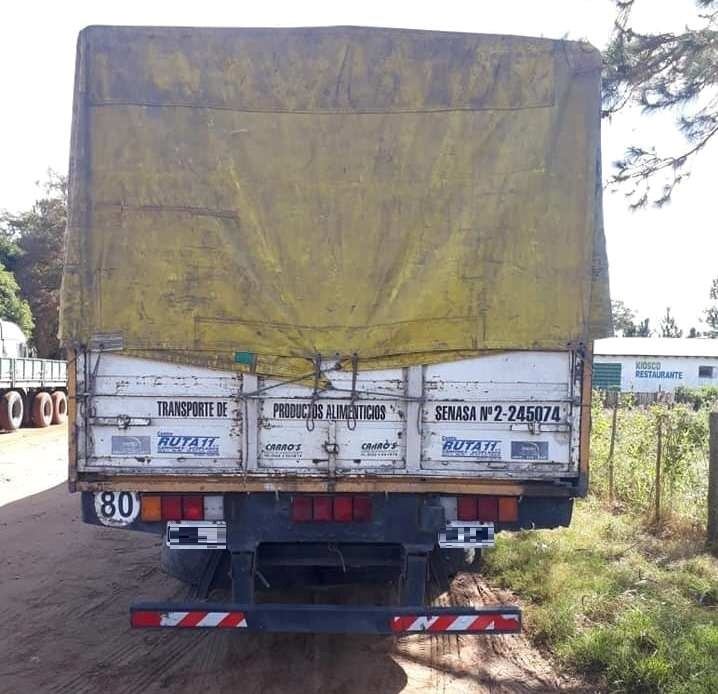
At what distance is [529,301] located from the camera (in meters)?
4.11

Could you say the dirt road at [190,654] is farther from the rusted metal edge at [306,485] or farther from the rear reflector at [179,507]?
the rusted metal edge at [306,485]

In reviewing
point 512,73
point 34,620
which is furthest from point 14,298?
point 512,73

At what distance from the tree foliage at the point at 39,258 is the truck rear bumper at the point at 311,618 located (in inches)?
1505

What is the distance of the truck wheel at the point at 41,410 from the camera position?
21688mm

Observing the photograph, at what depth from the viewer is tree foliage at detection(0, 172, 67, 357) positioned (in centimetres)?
4003

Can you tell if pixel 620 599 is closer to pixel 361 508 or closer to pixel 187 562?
pixel 361 508

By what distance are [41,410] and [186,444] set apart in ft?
64.6

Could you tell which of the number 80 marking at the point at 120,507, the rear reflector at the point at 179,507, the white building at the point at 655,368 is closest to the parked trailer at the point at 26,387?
the number 80 marking at the point at 120,507

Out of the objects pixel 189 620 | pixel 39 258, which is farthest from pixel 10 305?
pixel 189 620

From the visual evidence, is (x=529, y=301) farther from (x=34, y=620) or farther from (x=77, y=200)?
(x=34, y=620)

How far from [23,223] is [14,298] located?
1111cm

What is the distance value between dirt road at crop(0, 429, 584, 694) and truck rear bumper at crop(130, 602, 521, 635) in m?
0.55

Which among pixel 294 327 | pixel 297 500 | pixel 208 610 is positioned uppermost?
pixel 294 327

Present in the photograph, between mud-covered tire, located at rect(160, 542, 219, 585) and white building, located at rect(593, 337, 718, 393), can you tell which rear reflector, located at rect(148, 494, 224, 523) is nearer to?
mud-covered tire, located at rect(160, 542, 219, 585)
